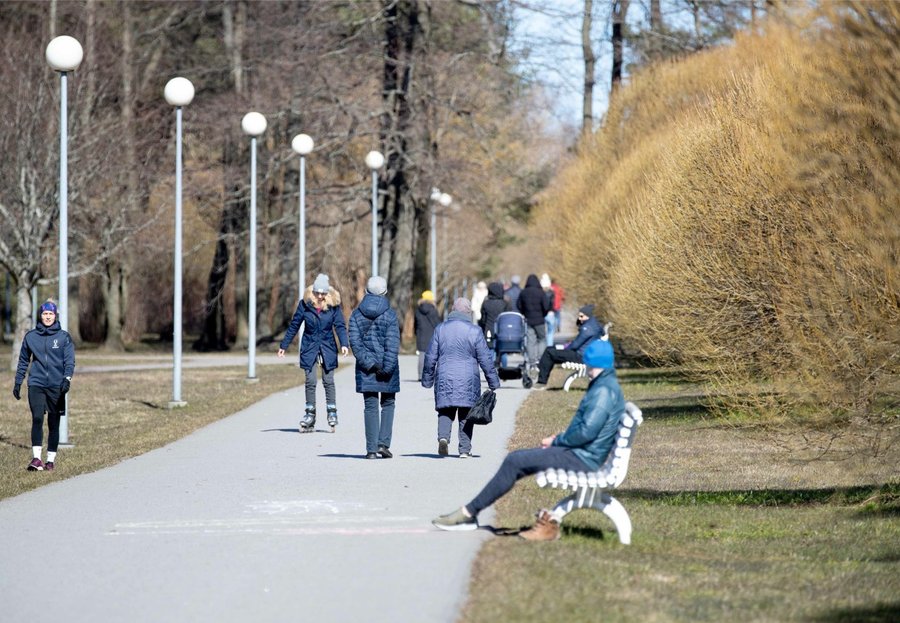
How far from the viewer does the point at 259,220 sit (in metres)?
46.7

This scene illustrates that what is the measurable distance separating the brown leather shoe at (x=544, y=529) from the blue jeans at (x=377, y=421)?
5.57m

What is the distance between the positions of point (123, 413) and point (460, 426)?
8.41 meters

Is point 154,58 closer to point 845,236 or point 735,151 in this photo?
point 735,151

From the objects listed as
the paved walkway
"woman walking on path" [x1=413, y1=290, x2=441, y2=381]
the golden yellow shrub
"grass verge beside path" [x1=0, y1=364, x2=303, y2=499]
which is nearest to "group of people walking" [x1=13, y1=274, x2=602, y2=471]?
the paved walkway

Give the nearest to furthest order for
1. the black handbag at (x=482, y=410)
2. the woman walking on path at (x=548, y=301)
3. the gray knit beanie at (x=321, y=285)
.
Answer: the black handbag at (x=482, y=410) → the gray knit beanie at (x=321, y=285) → the woman walking on path at (x=548, y=301)

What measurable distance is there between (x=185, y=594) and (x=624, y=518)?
2987 mm

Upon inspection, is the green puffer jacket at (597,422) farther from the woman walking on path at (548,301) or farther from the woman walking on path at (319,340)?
the woman walking on path at (548,301)

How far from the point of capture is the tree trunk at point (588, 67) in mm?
45156

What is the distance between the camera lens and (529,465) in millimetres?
10336

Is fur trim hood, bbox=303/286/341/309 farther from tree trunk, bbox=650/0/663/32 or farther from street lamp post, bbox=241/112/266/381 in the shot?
tree trunk, bbox=650/0/663/32

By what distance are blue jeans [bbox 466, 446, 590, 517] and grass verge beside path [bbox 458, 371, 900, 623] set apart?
1.12 feet

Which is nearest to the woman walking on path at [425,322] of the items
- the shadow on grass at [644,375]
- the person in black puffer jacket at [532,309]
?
the person in black puffer jacket at [532,309]

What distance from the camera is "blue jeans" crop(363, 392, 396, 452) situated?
15.9 m

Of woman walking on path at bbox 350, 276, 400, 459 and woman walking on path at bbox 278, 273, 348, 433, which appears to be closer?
woman walking on path at bbox 350, 276, 400, 459
